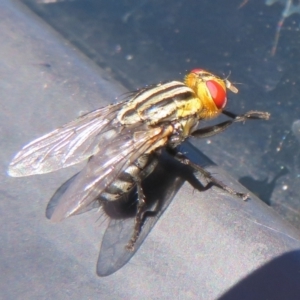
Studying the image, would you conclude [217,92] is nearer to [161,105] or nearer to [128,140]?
[161,105]

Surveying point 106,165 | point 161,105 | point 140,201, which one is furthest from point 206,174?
point 161,105

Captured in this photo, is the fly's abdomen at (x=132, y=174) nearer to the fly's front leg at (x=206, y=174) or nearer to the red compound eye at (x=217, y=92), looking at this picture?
the fly's front leg at (x=206, y=174)

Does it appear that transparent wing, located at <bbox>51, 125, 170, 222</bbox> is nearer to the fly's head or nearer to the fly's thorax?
the fly's thorax

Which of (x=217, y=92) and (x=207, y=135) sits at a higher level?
(x=217, y=92)

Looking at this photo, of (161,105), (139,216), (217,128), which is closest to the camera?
(139,216)

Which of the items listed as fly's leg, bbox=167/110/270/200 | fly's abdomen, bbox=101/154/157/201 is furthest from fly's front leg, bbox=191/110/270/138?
fly's abdomen, bbox=101/154/157/201

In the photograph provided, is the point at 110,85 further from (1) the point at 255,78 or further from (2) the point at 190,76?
(1) the point at 255,78

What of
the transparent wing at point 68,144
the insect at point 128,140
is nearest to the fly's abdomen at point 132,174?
the insect at point 128,140
